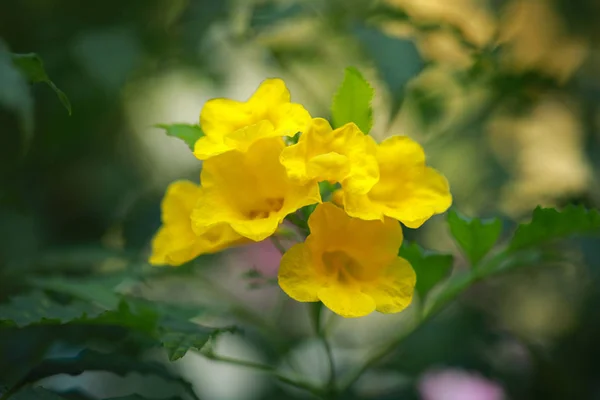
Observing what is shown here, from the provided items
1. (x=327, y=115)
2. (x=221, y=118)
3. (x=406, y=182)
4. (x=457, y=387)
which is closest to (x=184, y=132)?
(x=221, y=118)

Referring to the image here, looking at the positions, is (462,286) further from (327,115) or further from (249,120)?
(327,115)

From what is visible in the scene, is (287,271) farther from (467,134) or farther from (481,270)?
(467,134)

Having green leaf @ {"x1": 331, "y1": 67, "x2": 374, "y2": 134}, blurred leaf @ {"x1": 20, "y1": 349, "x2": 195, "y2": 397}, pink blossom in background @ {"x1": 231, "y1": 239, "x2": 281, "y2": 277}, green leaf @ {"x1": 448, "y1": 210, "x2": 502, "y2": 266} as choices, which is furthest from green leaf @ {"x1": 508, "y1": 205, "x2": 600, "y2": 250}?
pink blossom in background @ {"x1": 231, "y1": 239, "x2": 281, "y2": 277}

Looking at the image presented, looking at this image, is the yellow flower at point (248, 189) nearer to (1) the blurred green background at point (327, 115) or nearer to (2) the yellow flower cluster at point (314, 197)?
(2) the yellow flower cluster at point (314, 197)

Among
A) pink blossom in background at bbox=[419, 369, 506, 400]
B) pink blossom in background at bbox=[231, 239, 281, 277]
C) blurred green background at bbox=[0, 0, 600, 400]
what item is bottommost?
pink blossom in background at bbox=[231, 239, 281, 277]

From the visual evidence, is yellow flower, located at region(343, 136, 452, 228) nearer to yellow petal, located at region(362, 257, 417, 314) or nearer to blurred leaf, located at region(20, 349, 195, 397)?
yellow petal, located at region(362, 257, 417, 314)

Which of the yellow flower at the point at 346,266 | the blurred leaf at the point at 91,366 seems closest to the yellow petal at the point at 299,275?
the yellow flower at the point at 346,266
